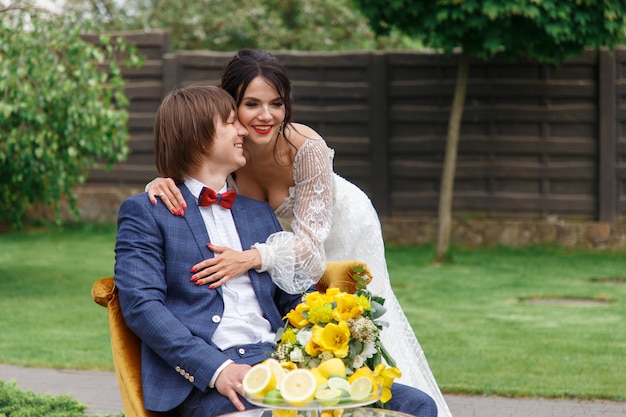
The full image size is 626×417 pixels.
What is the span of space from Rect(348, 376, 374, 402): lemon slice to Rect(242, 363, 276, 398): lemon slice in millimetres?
201

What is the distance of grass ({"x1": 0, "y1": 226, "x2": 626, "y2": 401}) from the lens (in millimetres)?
6098

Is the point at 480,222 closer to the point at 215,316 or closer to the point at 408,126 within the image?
the point at 408,126

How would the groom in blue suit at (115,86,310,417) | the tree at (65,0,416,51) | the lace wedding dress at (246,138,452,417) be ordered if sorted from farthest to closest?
the tree at (65,0,416,51)
the lace wedding dress at (246,138,452,417)
the groom in blue suit at (115,86,310,417)

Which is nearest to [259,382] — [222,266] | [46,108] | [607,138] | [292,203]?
[222,266]

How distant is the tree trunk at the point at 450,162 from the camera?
35.4 feet

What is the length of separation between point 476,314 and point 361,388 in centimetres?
539

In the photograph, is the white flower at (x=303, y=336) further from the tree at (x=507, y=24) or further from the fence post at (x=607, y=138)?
the fence post at (x=607, y=138)

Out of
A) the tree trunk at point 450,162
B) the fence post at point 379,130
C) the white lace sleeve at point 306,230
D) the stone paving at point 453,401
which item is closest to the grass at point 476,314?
the stone paving at point 453,401

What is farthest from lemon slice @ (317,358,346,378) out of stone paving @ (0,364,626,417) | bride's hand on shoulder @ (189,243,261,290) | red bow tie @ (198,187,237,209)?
stone paving @ (0,364,626,417)

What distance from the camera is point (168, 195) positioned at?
10.9ft

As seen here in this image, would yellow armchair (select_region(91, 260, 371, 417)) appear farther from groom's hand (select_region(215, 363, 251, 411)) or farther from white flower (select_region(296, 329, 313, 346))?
white flower (select_region(296, 329, 313, 346))

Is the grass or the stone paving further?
the grass

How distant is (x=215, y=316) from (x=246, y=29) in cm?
1651

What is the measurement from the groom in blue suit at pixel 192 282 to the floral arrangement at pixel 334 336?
0.69ft
